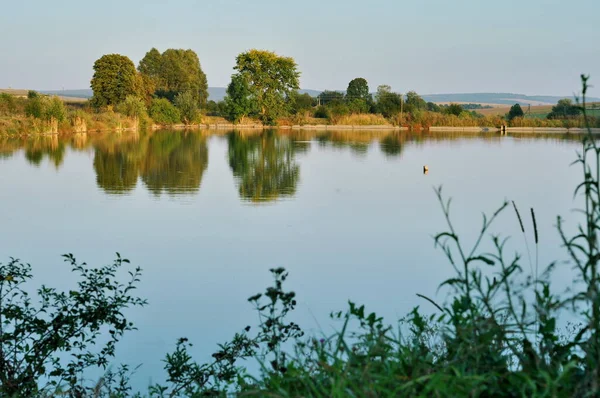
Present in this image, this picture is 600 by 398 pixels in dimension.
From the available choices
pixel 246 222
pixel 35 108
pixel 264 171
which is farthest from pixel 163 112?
pixel 246 222

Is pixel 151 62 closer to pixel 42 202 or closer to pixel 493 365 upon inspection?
pixel 42 202

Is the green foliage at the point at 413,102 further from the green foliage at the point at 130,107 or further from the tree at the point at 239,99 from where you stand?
the green foliage at the point at 130,107

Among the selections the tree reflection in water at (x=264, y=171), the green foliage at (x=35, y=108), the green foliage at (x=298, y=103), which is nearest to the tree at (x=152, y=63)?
the green foliage at (x=298, y=103)

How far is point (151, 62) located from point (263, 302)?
167 feet

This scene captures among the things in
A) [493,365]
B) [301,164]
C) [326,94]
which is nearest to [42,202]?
[301,164]

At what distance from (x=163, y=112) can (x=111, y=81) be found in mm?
3676

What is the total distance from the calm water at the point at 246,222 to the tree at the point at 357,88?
1246 inches

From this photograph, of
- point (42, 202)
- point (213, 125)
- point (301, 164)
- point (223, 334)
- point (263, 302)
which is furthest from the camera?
point (213, 125)

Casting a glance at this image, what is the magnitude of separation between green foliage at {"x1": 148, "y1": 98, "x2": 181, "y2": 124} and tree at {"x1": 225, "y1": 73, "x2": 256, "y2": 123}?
4.02 meters

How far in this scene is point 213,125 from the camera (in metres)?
46.4

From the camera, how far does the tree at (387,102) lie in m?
46.2

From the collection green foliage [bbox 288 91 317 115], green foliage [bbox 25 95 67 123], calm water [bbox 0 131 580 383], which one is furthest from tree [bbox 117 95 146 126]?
calm water [bbox 0 131 580 383]

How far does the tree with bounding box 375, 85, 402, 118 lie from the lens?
4616cm

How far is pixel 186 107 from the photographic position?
144ft
